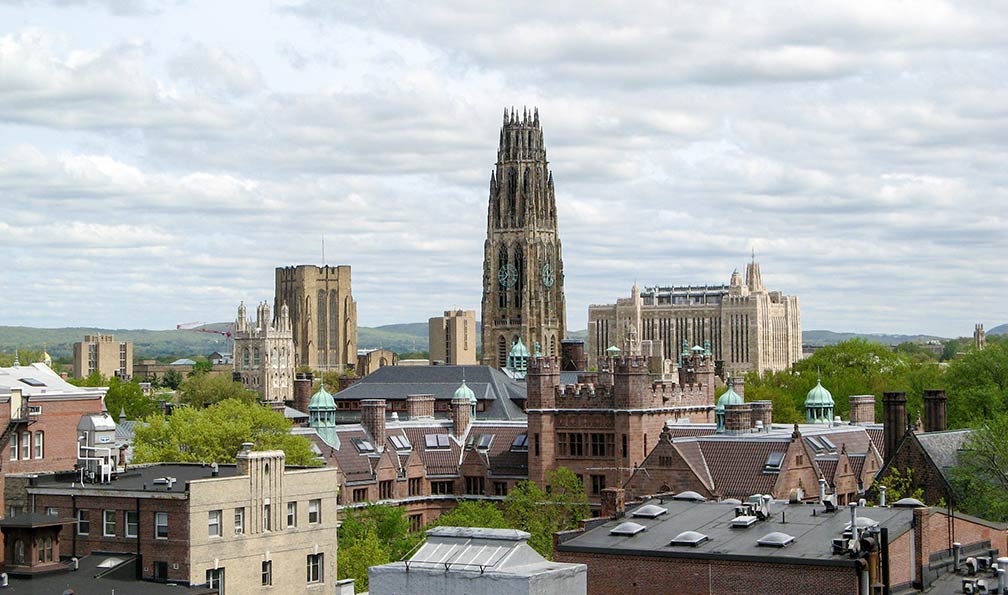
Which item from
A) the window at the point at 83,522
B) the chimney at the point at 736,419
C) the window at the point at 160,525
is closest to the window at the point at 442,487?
the chimney at the point at 736,419

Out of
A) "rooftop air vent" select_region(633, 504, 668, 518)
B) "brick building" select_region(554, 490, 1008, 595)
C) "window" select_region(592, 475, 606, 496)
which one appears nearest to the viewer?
"brick building" select_region(554, 490, 1008, 595)

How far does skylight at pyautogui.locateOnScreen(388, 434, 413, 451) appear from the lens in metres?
134

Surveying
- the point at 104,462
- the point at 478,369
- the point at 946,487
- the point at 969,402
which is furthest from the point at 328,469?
the point at 478,369

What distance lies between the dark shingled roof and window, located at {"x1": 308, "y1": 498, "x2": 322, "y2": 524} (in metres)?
69.0

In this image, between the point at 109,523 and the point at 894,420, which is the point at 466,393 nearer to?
the point at 894,420

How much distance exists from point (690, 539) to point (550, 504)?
5348 cm

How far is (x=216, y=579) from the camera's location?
7769 cm

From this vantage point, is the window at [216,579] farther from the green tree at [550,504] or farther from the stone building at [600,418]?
the stone building at [600,418]

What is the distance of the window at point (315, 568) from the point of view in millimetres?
82938

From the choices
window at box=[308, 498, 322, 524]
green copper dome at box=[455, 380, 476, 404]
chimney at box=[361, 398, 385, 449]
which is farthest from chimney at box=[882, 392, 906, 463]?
green copper dome at box=[455, 380, 476, 404]

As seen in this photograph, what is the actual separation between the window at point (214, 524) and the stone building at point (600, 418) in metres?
47.2

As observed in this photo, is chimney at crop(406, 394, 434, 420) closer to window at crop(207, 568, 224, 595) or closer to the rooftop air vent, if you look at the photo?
window at crop(207, 568, 224, 595)

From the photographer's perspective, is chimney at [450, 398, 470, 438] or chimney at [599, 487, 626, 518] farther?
chimney at [450, 398, 470, 438]

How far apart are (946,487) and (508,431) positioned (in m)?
49.7
